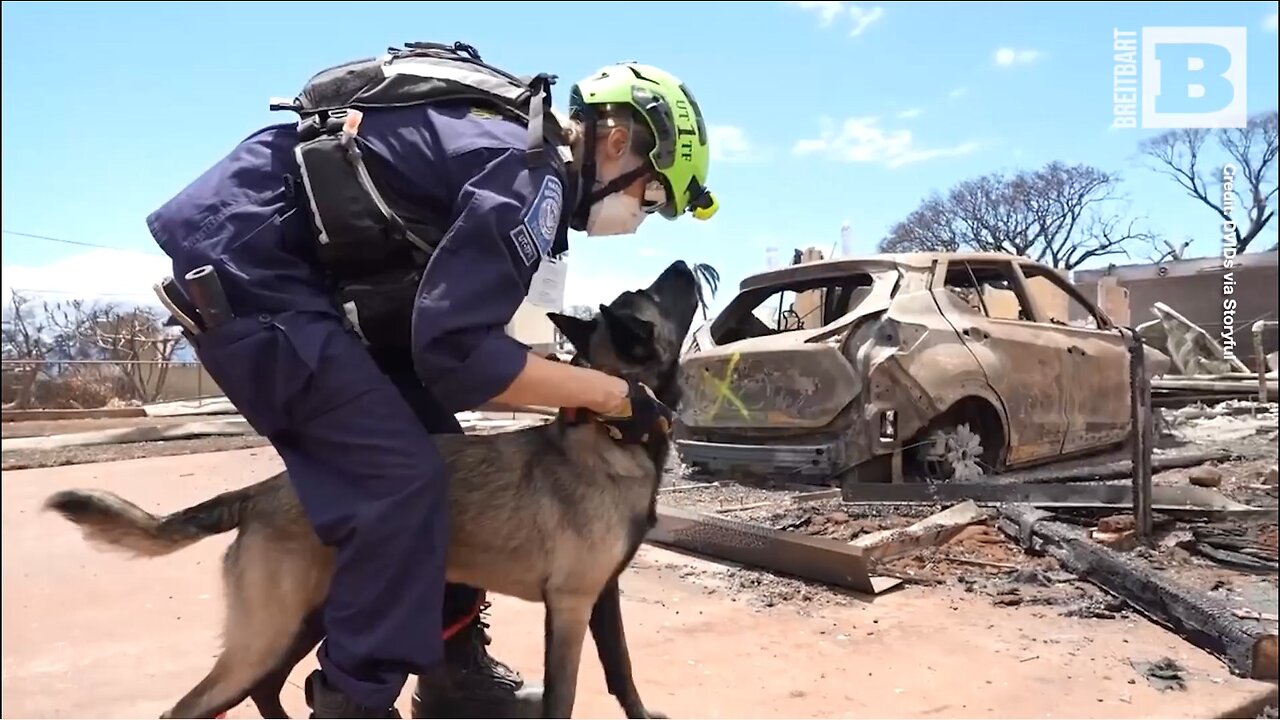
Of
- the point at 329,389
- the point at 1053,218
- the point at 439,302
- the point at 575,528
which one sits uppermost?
the point at 1053,218

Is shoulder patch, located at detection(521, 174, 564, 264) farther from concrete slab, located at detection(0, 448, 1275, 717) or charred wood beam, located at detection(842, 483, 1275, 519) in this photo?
charred wood beam, located at detection(842, 483, 1275, 519)

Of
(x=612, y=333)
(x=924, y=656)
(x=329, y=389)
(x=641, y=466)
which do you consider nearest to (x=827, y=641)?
(x=924, y=656)

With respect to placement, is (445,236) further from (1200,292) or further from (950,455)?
(1200,292)

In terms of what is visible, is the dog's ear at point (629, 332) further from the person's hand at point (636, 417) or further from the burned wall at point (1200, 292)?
the burned wall at point (1200, 292)

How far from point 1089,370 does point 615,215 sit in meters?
5.40

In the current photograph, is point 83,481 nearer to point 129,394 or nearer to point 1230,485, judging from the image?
point 1230,485

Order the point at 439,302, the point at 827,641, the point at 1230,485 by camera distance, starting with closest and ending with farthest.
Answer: the point at 439,302, the point at 827,641, the point at 1230,485

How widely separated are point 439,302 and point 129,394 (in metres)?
21.0

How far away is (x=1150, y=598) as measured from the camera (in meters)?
3.35

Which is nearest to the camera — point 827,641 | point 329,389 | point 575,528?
point 329,389

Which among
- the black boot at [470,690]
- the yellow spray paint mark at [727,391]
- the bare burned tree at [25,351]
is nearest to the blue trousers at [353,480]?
the black boot at [470,690]

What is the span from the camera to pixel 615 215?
7.14ft

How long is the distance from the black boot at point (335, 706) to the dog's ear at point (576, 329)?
94 centimetres

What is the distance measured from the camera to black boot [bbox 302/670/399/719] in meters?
1.82
